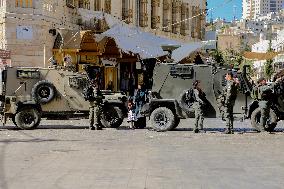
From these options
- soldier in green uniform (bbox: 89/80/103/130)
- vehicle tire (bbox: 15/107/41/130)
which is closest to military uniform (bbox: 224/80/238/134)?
soldier in green uniform (bbox: 89/80/103/130)

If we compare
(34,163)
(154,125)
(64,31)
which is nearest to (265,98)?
(154,125)

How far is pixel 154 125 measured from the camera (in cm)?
1712

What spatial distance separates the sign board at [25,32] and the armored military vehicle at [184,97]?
40.0 feet

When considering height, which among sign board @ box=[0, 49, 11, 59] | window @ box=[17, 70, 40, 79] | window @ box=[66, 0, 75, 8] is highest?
window @ box=[66, 0, 75, 8]

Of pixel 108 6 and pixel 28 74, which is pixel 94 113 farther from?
pixel 108 6

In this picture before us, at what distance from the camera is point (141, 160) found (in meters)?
10.3

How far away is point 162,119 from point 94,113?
7.17 feet

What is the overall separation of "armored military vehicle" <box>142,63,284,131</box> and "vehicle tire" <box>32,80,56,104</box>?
3.16 meters

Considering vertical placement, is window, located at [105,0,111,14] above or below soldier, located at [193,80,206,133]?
above

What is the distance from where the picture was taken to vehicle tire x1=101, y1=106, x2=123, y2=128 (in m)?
18.3

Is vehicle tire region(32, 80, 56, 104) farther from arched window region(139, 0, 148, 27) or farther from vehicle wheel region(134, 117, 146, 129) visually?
arched window region(139, 0, 148, 27)

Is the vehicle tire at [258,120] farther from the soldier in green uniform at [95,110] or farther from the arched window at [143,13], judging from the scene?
the arched window at [143,13]

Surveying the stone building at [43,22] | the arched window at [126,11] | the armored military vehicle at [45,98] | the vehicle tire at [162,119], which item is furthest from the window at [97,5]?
the vehicle tire at [162,119]

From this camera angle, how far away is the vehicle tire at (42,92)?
1800 cm
